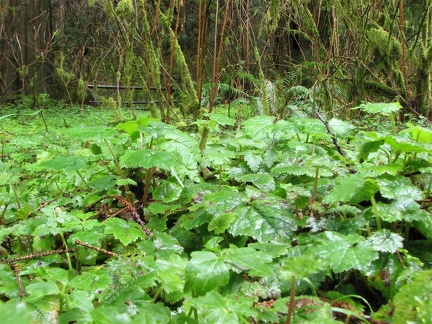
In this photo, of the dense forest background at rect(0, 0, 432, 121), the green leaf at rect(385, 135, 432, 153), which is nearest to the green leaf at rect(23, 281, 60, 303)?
the green leaf at rect(385, 135, 432, 153)

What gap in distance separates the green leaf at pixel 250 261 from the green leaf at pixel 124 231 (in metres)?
0.44

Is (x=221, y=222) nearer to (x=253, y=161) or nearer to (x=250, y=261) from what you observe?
(x=250, y=261)

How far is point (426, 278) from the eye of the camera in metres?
0.69

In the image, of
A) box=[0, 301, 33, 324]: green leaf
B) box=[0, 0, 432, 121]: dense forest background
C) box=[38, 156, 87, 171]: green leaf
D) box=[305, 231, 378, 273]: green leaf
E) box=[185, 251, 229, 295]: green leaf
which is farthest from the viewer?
box=[0, 0, 432, 121]: dense forest background

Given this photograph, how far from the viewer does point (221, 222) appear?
1.00 metres

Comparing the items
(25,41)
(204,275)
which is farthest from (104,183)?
(25,41)

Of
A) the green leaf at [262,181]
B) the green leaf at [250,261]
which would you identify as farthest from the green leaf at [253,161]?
the green leaf at [250,261]

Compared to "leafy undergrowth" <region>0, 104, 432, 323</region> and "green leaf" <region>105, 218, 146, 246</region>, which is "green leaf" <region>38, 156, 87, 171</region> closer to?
"leafy undergrowth" <region>0, 104, 432, 323</region>

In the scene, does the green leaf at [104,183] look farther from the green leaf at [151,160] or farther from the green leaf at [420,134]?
the green leaf at [420,134]

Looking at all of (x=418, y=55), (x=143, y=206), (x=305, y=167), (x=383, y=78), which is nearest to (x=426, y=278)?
(x=305, y=167)

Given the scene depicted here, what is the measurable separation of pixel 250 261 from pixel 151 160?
59 centimetres

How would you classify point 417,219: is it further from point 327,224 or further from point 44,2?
point 44,2

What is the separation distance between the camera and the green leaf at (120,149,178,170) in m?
1.17

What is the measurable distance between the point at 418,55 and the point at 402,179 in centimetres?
297
